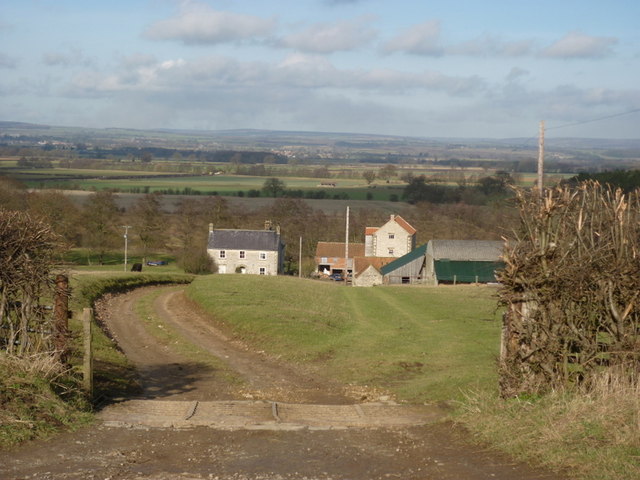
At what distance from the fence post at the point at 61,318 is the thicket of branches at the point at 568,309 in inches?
279

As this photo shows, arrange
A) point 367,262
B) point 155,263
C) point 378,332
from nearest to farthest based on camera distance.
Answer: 1. point 378,332
2. point 367,262
3. point 155,263

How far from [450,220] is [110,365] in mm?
82451

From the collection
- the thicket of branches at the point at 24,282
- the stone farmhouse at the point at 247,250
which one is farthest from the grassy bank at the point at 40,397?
the stone farmhouse at the point at 247,250

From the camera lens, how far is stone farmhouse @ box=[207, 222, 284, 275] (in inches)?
2990

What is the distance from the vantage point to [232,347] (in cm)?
2225

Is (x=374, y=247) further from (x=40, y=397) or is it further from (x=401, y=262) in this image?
(x=40, y=397)

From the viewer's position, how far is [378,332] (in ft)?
80.5

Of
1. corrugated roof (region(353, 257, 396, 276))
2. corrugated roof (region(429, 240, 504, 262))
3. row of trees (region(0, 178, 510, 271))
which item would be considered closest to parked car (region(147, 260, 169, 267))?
row of trees (region(0, 178, 510, 271))

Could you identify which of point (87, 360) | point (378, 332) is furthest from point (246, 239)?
point (87, 360)

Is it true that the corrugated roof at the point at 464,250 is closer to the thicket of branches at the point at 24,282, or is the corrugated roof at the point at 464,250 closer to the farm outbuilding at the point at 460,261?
the farm outbuilding at the point at 460,261

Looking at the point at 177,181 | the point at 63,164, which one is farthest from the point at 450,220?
the point at 63,164

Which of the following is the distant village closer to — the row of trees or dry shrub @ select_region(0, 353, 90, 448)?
the row of trees

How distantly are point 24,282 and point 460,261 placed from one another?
50.4 m

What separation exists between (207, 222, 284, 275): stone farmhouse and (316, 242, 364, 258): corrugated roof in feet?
24.8
